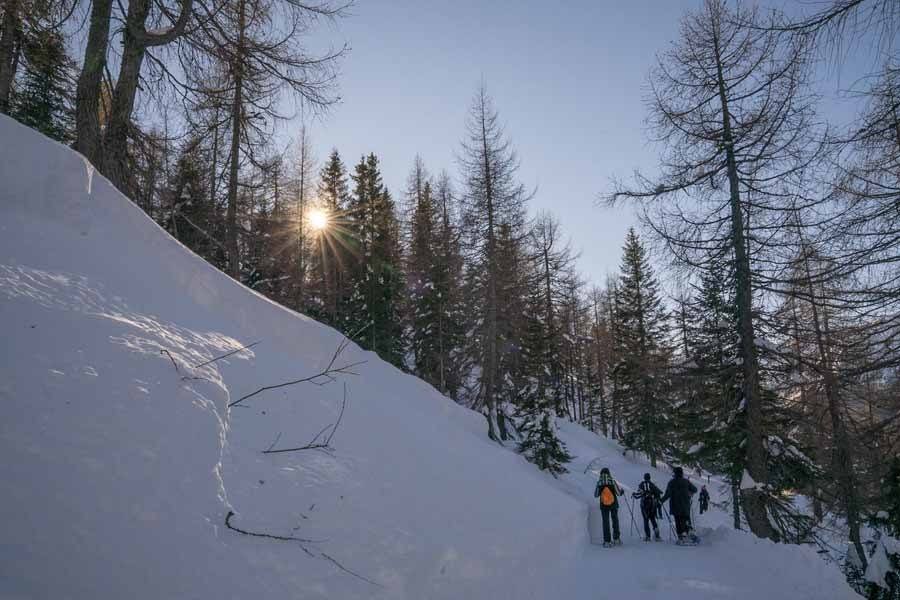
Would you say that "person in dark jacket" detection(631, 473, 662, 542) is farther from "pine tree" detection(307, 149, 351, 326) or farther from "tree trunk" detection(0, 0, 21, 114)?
"pine tree" detection(307, 149, 351, 326)

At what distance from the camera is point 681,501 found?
28.1ft

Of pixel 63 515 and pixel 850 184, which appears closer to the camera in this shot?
pixel 63 515

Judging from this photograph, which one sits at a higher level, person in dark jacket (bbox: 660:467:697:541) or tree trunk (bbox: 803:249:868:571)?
tree trunk (bbox: 803:249:868:571)

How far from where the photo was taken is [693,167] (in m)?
9.48

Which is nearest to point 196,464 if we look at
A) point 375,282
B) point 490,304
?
point 490,304

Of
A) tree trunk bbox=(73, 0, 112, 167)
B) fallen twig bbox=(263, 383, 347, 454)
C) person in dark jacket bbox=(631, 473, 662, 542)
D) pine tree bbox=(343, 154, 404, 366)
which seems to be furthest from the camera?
pine tree bbox=(343, 154, 404, 366)

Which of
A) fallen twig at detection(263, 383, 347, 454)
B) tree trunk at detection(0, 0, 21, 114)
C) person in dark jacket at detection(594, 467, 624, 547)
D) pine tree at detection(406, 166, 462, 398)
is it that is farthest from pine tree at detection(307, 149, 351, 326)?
fallen twig at detection(263, 383, 347, 454)

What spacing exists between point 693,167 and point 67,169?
10572 mm

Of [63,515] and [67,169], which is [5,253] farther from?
[63,515]

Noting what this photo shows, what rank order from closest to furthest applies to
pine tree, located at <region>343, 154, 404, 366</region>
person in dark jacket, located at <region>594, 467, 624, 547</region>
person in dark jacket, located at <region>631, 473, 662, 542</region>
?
1. person in dark jacket, located at <region>594, 467, 624, 547</region>
2. person in dark jacket, located at <region>631, 473, 662, 542</region>
3. pine tree, located at <region>343, 154, 404, 366</region>

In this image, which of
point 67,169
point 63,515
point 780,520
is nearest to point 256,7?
point 67,169

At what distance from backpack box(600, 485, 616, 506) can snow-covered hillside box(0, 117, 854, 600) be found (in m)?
1.97

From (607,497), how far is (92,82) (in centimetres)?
1124

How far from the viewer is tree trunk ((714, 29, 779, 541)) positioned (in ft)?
28.4
